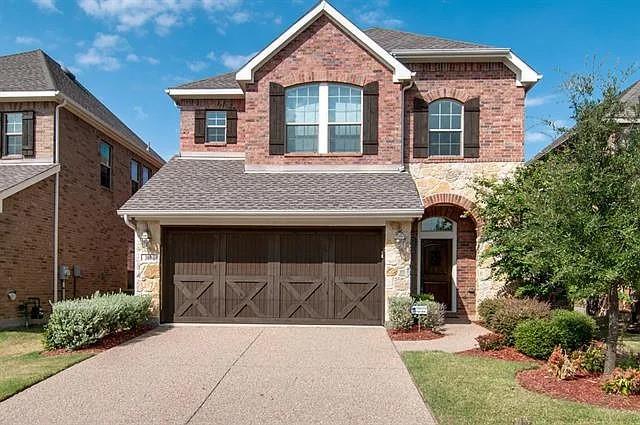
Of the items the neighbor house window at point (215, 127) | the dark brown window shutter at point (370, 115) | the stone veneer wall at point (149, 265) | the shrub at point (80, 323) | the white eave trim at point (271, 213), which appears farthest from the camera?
the neighbor house window at point (215, 127)

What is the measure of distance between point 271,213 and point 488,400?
6.45 metres

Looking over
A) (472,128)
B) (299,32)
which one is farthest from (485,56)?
(299,32)

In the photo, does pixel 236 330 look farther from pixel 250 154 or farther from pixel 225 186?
pixel 250 154

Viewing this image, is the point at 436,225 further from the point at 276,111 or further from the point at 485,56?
the point at 276,111

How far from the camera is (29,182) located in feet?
42.3

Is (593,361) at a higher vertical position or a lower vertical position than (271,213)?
lower

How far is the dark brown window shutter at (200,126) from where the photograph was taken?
51.0ft

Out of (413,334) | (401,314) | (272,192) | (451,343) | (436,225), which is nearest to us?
(451,343)

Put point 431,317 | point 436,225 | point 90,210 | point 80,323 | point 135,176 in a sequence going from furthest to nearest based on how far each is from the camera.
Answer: point 135,176 → point 90,210 → point 436,225 → point 431,317 → point 80,323

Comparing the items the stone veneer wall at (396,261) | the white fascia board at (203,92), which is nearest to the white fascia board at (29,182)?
the white fascia board at (203,92)

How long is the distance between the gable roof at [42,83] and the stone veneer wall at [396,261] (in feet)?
33.2

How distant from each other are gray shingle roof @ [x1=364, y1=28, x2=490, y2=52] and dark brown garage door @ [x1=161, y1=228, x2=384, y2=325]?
5.90 meters

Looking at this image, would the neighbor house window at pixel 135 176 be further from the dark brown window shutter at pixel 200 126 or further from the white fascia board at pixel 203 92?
the white fascia board at pixel 203 92

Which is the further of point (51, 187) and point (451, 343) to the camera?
point (51, 187)
